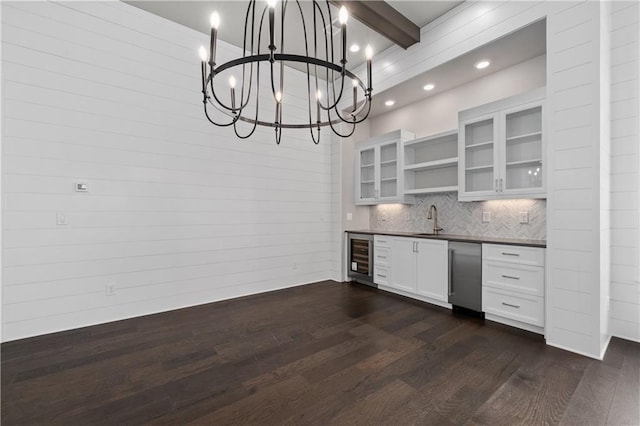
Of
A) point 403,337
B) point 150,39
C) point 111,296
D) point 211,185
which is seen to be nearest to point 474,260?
point 403,337

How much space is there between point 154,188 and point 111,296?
4.22ft

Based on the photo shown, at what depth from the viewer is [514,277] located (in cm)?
293

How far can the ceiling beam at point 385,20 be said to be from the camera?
10.2ft

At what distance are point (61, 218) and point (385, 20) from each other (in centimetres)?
406

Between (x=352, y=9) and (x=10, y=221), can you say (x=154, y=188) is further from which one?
(x=352, y=9)

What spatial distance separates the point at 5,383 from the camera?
203 cm

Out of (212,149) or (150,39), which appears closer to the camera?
(150,39)

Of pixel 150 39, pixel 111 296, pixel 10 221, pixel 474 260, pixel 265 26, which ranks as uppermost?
A: pixel 265 26

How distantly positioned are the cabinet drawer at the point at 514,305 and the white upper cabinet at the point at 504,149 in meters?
1.03

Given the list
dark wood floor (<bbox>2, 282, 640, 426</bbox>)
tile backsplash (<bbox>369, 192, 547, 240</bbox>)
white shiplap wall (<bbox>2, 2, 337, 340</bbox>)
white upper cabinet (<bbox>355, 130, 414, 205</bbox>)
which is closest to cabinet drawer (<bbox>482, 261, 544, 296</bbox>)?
dark wood floor (<bbox>2, 282, 640, 426</bbox>)

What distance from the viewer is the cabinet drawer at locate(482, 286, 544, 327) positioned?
277 cm

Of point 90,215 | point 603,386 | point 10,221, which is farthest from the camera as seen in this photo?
point 90,215

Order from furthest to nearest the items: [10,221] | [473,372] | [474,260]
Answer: [474,260] → [10,221] → [473,372]

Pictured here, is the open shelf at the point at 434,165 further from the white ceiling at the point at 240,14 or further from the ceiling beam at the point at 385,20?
the white ceiling at the point at 240,14
